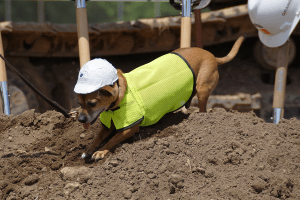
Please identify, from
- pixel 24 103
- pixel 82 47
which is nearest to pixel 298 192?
pixel 82 47

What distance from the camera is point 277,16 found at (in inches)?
117

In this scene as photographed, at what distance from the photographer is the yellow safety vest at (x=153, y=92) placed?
2203 millimetres

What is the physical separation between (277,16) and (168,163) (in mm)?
2119

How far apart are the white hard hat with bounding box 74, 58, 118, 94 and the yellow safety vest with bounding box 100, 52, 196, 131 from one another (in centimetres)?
29

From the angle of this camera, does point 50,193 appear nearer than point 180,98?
Yes

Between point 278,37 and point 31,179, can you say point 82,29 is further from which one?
point 278,37

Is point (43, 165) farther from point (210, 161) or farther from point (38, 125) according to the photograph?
point (210, 161)

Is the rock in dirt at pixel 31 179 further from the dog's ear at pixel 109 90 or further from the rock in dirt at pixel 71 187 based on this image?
the dog's ear at pixel 109 90

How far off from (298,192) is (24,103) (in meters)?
4.41

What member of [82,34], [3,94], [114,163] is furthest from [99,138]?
[3,94]

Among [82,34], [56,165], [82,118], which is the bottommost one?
[56,165]

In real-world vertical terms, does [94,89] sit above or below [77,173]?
above

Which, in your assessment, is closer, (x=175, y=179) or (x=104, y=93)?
(x=175, y=179)

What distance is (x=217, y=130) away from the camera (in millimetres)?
2369
